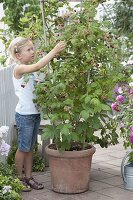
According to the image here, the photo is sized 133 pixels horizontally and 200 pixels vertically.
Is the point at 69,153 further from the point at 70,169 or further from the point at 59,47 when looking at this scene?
the point at 59,47

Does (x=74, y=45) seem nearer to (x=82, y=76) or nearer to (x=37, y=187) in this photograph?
(x=82, y=76)

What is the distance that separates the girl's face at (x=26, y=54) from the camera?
5414 mm

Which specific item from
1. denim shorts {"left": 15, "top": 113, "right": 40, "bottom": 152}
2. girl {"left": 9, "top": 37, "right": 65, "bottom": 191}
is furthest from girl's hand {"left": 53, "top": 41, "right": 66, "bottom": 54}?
denim shorts {"left": 15, "top": 113, "right": 40, "bottom": 152}

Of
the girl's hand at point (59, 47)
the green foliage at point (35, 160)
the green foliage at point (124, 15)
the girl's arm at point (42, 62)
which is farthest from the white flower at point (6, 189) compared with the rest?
the green foliage at point (124, 15)

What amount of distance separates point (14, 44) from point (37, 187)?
1.66 m

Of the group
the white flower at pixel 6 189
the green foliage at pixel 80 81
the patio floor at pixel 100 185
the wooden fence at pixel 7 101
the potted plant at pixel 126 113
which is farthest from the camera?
the wooden fence at pixel 7 101

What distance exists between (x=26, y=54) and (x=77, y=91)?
731mm

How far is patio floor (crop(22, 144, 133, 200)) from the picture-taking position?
17.2ft

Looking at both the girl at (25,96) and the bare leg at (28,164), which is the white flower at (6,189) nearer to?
the girl at (25,96)

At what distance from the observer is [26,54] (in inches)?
213

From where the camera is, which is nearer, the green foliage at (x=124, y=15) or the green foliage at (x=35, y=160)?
the green foliage at (x=35, y=160)

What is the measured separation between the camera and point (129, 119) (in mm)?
5359

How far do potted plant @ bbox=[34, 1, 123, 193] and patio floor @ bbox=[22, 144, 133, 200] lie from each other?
0.41 ft

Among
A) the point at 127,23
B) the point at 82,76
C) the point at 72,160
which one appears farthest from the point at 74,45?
the point at 127,23
